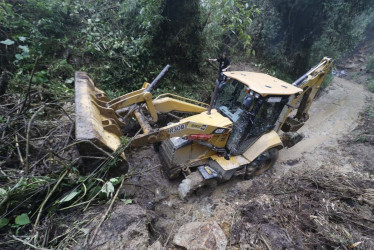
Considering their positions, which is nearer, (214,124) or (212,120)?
(214,124)

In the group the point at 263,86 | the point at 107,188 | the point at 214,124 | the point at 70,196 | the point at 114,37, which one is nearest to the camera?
the point at 70,196

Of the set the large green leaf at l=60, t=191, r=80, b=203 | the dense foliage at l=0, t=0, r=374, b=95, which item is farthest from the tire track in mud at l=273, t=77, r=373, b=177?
the large green leaf at l=60, t=191, r=80, b=203

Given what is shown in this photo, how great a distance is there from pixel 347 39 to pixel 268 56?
4018 millimetres

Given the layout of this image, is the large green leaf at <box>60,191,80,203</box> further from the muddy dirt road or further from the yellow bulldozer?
the yellow bulldozer

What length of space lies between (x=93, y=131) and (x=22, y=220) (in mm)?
1081

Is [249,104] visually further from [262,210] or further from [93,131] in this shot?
[93,131]

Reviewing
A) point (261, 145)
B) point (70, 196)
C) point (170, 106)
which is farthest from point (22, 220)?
point (261, 145)

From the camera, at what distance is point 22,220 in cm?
188

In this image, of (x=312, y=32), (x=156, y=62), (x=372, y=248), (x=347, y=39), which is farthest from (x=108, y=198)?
(x=347, y=39)

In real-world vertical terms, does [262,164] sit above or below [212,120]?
below

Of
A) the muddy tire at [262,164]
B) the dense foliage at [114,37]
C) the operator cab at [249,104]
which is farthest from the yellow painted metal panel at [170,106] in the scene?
the dense foliage at [114,37]

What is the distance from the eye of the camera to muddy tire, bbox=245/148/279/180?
4.93 meters

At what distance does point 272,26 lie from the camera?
11.4m

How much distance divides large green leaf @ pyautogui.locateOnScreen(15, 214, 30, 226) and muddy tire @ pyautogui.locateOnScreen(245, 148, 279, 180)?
14.3 ft
